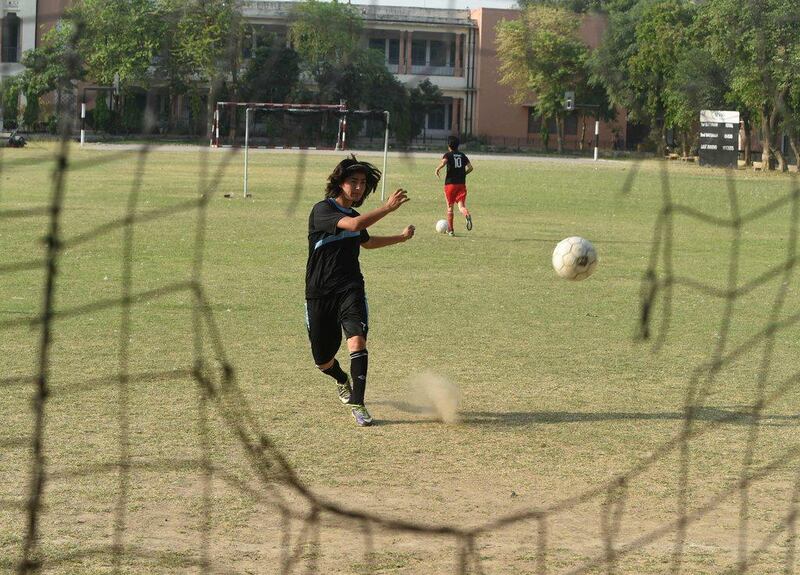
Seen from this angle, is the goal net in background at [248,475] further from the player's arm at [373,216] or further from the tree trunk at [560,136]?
the tree trunk at [560,136]

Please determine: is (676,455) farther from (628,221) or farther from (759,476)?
(628,221)

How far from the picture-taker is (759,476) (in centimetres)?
645

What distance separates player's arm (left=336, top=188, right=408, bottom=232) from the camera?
269 inches

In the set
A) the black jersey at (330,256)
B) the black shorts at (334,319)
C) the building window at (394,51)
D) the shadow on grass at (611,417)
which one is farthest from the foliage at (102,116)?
the building window at (394,51)

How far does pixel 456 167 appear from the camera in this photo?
2011 cm

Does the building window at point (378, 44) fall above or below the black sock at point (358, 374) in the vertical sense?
above

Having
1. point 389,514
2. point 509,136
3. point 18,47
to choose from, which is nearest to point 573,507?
point 389,514

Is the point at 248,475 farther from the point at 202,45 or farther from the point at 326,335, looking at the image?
the point at 202,45

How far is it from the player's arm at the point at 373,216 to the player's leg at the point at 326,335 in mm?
531

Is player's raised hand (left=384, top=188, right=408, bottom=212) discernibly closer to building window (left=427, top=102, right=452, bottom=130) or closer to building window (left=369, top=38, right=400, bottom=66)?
building window (left=369, top=38, right=400, bottom=66)

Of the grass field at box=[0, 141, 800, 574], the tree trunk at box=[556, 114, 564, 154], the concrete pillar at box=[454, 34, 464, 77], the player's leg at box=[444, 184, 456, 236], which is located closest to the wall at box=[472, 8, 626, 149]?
the concrete pillar at box=[454, 34, 464, 77]

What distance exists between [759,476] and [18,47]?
423 cm

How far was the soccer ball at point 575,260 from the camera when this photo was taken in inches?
401

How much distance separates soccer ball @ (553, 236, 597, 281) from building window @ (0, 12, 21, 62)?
17.1 ft
